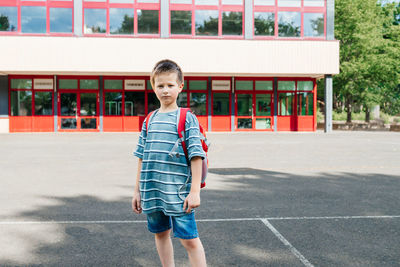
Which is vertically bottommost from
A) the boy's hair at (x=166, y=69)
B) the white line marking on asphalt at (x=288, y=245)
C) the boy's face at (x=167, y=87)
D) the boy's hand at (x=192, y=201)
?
the white line marking on asphalt at (x=288, y=245)

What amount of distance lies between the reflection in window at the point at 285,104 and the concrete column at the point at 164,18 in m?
8.25

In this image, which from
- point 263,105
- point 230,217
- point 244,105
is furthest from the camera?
point 263,105

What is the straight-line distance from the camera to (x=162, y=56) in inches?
1021

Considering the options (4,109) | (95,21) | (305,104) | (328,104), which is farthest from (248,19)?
(4,109)

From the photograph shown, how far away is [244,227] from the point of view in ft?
16.6

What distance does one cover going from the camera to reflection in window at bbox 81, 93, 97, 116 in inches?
1073

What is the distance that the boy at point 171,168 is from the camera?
2951mm

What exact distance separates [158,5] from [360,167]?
63.0ft

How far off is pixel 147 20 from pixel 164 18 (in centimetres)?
102

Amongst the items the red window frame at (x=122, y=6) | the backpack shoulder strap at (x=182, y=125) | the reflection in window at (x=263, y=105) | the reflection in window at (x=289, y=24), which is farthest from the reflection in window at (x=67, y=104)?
the backpack shoulder strap at (x=182, y=125)

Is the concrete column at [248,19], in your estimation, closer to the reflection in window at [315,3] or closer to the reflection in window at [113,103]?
the reflection in window at [315,3]

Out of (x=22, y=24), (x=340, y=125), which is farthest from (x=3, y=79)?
(x=340, y=125)

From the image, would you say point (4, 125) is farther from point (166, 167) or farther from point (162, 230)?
point (166, 167)

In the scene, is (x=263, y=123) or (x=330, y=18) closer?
(x=330, y=18)
